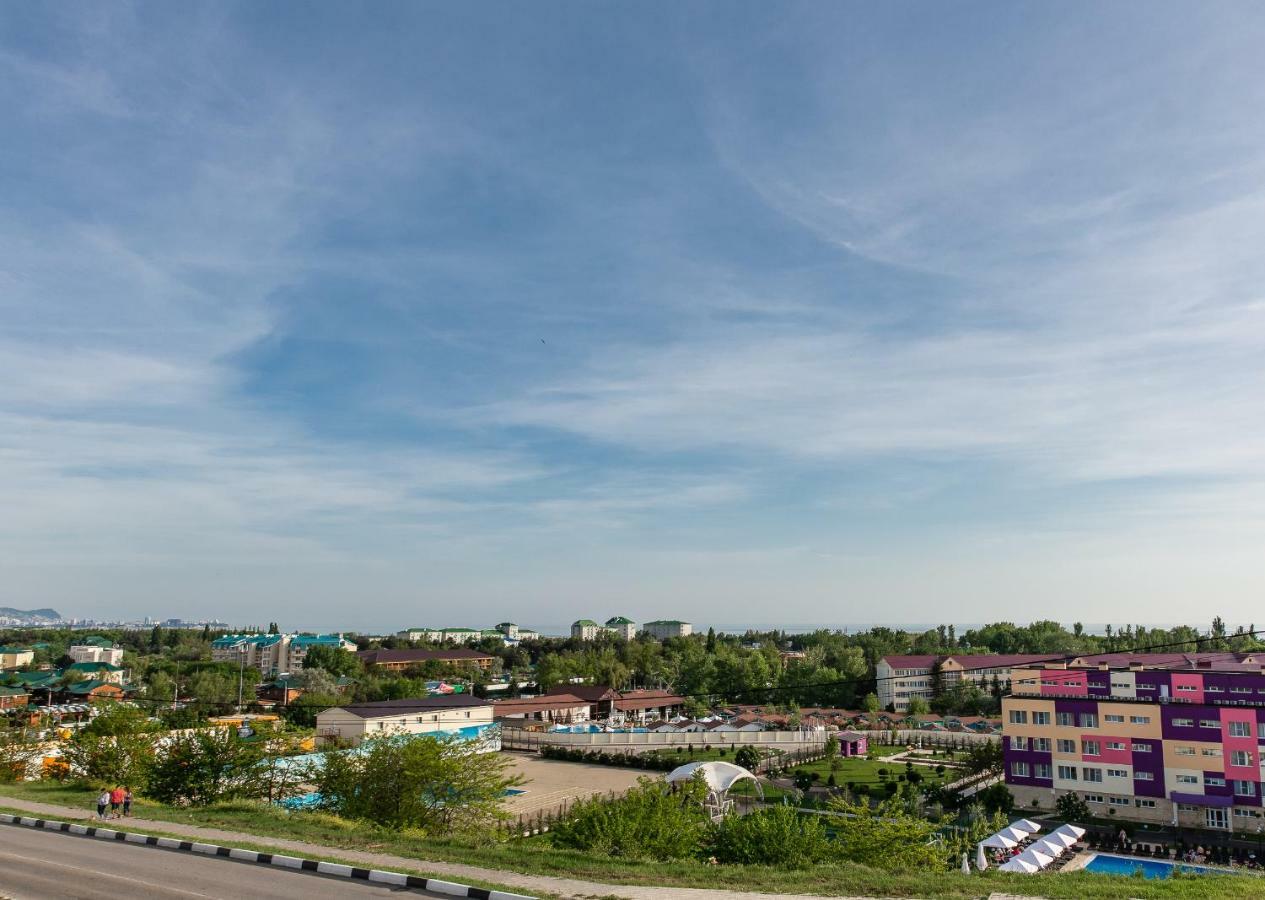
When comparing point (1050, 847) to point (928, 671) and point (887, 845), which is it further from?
point (928, 671)

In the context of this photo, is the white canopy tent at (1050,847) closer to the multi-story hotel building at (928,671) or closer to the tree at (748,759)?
the tree at (748,759)

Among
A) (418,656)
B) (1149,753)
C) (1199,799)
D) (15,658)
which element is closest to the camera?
(1199,799)

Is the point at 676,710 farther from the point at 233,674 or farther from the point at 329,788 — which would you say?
the point at 329,788

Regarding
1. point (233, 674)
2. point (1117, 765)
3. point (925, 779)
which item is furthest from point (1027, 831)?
point (233, 674)

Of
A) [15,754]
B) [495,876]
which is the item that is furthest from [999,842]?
[15,754]

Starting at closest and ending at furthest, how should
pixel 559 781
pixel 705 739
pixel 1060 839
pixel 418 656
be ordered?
pixel 1060 839, pixel 559 781, pixel 705 739, pixel 418 656

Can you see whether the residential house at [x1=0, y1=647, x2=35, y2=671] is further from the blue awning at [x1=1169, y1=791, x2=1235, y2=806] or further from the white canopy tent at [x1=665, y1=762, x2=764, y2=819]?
the blue awning at [x1=1169, y1=791, x2=1235, y2=806]

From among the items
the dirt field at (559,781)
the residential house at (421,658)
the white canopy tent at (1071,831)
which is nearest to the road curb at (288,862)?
the dirt field at (559,781)
